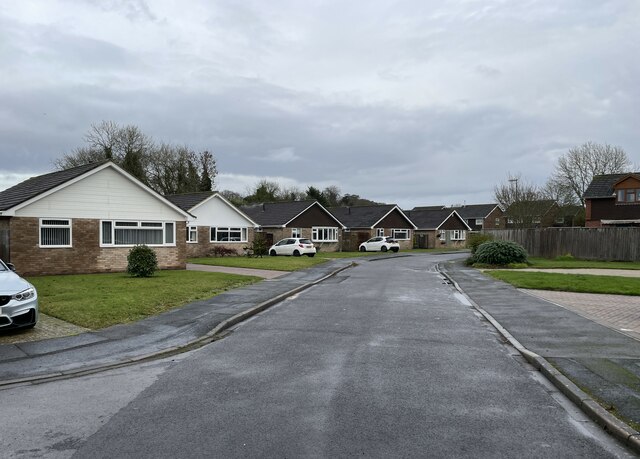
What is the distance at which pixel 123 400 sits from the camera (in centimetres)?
599

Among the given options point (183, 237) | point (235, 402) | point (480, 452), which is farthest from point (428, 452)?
point (183, 237)

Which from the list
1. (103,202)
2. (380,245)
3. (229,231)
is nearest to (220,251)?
(229,231)

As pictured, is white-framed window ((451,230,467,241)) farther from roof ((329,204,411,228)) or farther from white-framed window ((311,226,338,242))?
white-framed window ((311,226,338,242))

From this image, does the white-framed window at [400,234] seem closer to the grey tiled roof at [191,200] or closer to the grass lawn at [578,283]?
the grey tiled roof at [191,200]

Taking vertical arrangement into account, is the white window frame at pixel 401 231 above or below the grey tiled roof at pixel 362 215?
below

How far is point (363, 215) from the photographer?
59.7 m

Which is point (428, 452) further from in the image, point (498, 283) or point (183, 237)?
point (183, 237)

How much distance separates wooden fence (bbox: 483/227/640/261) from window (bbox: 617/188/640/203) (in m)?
12.9

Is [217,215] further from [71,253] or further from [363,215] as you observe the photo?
[363,215]

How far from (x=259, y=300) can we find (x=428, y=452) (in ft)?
33.7

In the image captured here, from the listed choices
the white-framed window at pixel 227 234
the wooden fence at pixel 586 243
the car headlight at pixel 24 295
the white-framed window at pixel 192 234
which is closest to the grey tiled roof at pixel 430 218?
the wooden fence at pixel 586 243

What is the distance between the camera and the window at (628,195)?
4284 centimetres

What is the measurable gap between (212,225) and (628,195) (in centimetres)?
3453

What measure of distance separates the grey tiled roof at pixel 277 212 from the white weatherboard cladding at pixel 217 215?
8234 mm
